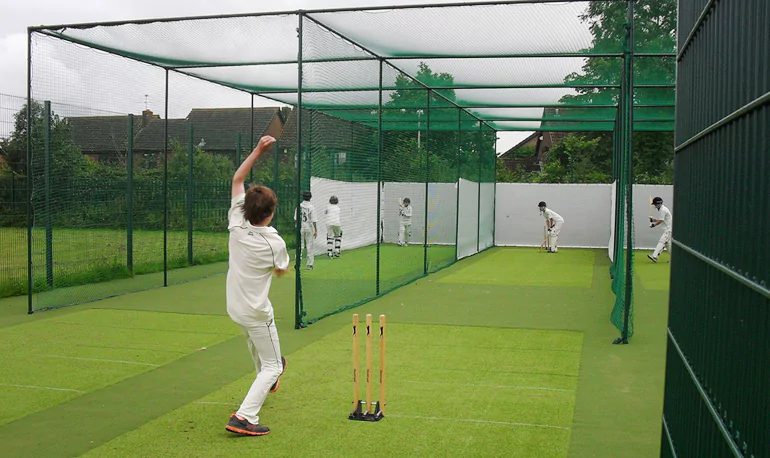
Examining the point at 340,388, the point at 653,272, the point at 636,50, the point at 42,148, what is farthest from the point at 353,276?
the point at 653,272

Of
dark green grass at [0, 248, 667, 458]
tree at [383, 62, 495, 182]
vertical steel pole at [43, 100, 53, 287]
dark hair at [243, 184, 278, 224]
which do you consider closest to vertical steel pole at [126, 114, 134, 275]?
dark green grass at [0, 248, 667, 458]

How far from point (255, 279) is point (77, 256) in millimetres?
7186

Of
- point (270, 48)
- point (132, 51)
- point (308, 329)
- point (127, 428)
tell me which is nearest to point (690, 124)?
point (127, 428)

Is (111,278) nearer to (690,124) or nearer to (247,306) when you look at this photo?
(247,306)

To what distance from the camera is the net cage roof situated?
8.91m

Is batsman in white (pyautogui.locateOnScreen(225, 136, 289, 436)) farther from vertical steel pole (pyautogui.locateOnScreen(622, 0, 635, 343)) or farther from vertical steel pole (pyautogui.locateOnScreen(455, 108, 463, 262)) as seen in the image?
vertical steel pole (pyautogui.locateOnScreen(455, 108, 463, 262))

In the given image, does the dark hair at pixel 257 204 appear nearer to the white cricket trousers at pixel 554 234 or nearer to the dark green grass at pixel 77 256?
the dark green grass at pixel 77 256

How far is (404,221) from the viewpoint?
16172mm

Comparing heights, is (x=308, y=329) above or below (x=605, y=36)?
below

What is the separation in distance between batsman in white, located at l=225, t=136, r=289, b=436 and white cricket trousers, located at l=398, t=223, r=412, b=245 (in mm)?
10386

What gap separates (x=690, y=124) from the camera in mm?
3328

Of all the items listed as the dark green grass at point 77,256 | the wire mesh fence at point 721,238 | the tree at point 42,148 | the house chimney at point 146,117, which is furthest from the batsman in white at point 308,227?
the wire mesh fence at point 721,238

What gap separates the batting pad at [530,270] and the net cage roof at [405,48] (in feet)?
10.7

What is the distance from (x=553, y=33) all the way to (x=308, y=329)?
4.44 meters
